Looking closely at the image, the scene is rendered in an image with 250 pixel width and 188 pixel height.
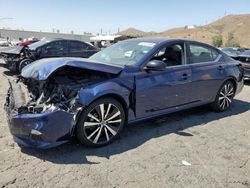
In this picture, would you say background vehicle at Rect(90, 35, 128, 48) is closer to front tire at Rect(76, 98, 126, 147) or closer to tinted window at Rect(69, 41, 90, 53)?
tinted window at Rect(69, 41, 90, 53)

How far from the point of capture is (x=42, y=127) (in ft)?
11.3

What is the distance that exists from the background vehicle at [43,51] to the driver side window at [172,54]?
20.9 ft

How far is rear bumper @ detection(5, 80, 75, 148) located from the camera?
3467 millimetres

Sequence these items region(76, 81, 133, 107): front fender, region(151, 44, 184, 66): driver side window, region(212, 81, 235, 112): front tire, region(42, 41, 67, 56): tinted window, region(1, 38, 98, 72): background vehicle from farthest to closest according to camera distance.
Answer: region(42, 41, 67, 56): tinted window
region(1, 38, 98, 72): background vehicle
region(212, 81, 235, 112): front tire
region(151, 44, 184, 66): driver side window
region(76, 81, 133, 107): front fender

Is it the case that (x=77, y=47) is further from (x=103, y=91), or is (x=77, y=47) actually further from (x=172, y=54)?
(x=103, y=91)

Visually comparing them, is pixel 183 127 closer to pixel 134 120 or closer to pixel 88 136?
pixel 134 120

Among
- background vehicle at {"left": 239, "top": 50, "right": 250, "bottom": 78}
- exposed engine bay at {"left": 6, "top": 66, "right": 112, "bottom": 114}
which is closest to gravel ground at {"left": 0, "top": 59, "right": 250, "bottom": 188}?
exposed engine bay at {"left": 6, "top": 66, "right": 112, "bottom": 114}

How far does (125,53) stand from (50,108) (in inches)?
73.0

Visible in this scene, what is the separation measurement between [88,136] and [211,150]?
6.03ft

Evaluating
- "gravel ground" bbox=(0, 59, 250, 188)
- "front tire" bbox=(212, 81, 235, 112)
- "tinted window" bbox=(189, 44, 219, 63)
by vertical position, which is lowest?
"gravel ground" bbox=(0, 59, 250, 188)

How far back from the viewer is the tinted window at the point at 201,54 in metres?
5.34

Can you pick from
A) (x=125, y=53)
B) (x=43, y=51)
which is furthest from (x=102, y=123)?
(x=43, y=51)

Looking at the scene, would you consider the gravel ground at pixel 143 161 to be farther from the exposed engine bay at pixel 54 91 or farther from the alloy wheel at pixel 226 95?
the alloy wheel at pixel 226 95

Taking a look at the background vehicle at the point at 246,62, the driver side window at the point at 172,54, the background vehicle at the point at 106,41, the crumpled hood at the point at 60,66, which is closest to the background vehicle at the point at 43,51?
the background vehicle at the point at 106,41
